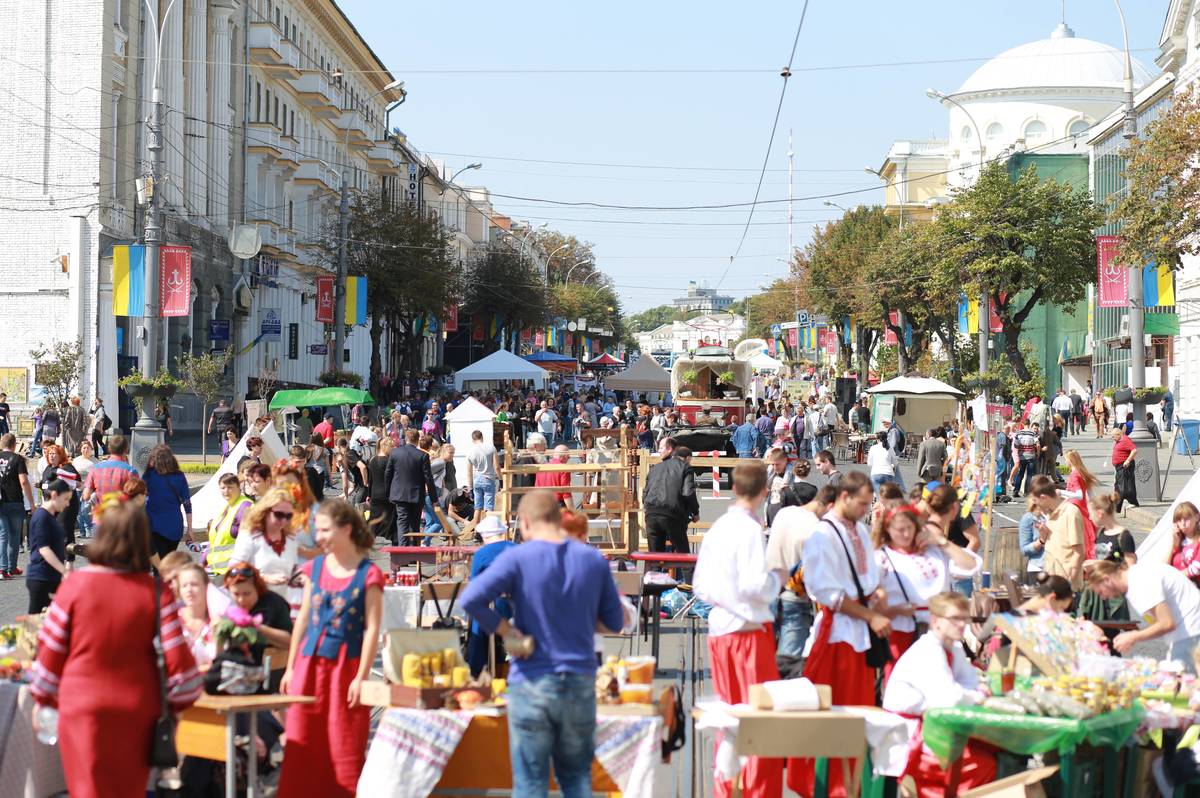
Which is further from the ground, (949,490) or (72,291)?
(72,291)

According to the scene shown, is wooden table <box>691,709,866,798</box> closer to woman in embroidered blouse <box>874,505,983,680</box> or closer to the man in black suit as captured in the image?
woman in embroidered blouse <box>874,505,983,680</box>

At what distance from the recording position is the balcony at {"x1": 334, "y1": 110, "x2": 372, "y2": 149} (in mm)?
64125

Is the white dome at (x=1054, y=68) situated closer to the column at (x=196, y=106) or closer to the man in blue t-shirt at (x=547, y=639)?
the column at (x=196, y=106)

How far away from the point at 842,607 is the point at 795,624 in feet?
6.41

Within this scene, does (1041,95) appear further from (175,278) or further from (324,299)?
(175,278)

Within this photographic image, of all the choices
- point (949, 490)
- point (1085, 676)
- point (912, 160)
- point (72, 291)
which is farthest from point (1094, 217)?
point (912, 160)

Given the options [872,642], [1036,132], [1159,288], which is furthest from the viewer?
[1036,132]

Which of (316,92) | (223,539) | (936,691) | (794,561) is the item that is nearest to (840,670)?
(936,691)

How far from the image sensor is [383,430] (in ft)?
96.5

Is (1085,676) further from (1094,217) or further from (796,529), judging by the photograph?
(1094,217)

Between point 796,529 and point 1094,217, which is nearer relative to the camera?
point 796,529

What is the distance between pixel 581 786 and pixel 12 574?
12068 millimetres

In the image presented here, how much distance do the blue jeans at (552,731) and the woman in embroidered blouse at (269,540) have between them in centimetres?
373

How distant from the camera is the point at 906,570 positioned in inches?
336
